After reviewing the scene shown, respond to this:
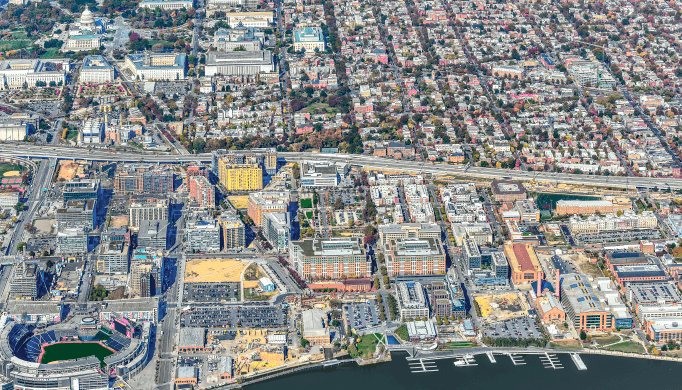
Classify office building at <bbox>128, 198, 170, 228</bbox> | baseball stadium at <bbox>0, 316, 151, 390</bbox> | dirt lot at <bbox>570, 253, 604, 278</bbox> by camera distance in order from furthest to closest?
office building at <bbox>128, 198, 170, 228</bbox> < dirt lot at <bbox>570, 253, 604, 278</bbox> < baseball stadium at <bbox>0, 316, 151, 390</bbox>

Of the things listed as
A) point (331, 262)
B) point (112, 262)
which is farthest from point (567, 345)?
point (112, 262)

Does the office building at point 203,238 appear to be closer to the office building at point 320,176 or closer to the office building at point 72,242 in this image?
the office building at point 72,242

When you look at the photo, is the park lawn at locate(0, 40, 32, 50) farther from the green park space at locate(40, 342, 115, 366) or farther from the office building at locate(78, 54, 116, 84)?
the green park space at locate(40, 342, 115, 366)

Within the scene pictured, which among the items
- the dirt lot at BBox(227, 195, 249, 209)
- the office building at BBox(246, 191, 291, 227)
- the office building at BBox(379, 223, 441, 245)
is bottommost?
the office building at BBox(379, 223, 441, 245)

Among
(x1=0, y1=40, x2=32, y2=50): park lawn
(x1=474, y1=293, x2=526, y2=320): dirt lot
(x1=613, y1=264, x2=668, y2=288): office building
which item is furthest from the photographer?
(x1=0, y1=40, x2=32, y2=50): park lawn

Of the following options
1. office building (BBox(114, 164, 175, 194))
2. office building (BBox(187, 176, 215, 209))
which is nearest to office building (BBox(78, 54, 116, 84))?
office building (BBox(114, 164, 175, 194))

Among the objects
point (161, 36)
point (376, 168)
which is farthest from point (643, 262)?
point (161, 36)

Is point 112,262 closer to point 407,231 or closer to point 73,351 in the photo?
point 73,351

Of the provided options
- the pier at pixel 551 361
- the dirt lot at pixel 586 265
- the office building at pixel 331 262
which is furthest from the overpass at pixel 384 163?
the pier at pixel 551 361
